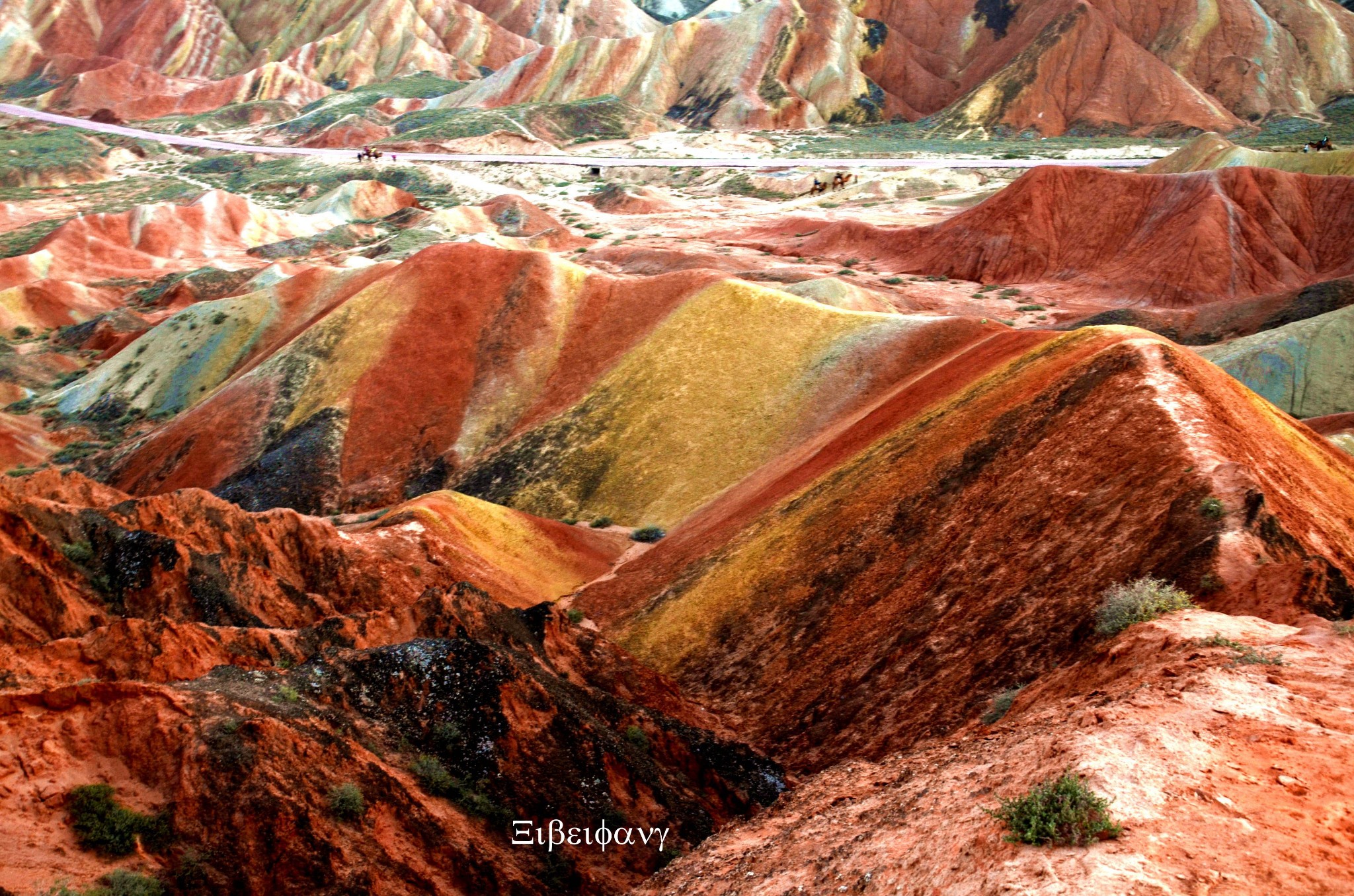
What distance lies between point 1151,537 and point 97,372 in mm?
53124

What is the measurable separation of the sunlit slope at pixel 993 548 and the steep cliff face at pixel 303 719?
7.48 feet

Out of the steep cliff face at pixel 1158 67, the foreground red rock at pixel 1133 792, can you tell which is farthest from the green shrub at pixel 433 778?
the steep cliff face at pixel 1158 67

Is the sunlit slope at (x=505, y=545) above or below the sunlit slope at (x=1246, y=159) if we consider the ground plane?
below

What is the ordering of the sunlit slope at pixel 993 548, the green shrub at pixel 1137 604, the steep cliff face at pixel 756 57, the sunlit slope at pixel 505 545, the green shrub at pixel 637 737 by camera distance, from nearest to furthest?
1. the green shrub at pixel 1137 604
2. the sunlit slope at pixel 993 548
3. the green shrub at pixel 637 737
4. the sunlit slope at pixel 505 545
5. the steep cliff face at pixel 756 57

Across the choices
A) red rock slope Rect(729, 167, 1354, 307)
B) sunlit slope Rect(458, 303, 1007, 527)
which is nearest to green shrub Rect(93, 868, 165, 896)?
sunlit slope Rect(458, 303, 1007, 527)

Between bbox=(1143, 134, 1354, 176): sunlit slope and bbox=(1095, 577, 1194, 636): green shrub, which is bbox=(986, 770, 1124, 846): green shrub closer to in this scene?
bbox=(1095, 577, 1194, 636): green shrub

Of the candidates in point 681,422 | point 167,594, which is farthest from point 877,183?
point 167,594

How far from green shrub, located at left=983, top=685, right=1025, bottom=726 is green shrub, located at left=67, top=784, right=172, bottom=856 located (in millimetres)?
10945

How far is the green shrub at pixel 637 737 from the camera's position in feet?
60.0

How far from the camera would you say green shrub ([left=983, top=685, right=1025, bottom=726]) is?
49.2 ft

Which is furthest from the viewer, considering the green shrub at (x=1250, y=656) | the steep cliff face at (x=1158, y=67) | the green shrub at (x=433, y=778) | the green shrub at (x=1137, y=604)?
the steep cliff face at (x=1158, y=67)

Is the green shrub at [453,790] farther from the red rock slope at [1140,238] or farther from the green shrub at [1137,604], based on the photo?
the red rock slope at [1140,238]

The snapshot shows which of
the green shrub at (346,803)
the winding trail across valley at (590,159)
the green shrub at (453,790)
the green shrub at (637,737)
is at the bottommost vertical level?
the green shrub at (637,737)

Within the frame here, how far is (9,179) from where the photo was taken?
347ft
